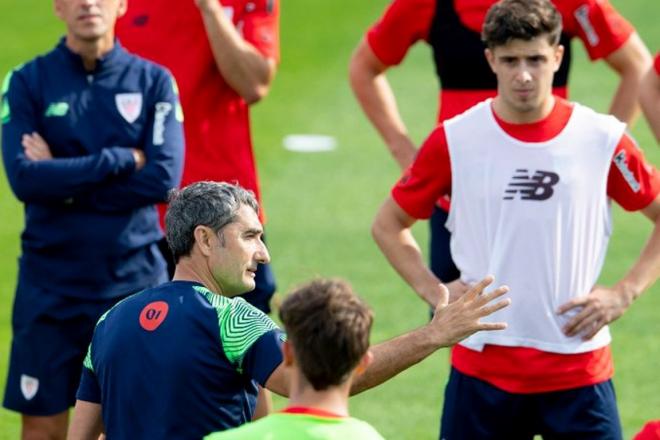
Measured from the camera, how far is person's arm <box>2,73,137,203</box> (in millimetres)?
7012

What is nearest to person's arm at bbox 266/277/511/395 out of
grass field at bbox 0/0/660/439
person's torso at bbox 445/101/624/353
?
person's torso at bbox 445/101/624/353

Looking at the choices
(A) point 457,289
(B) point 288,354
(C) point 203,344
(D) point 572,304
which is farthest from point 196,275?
(D) point 572,304

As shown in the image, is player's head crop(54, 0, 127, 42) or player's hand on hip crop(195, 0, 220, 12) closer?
player's head crop(54, 0, 127, 42)

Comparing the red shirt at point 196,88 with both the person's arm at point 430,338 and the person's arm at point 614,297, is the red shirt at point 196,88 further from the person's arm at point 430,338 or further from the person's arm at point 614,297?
the person's arm at point 430,338

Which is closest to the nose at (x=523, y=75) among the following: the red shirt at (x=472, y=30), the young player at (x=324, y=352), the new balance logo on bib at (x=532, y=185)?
the new balance logo on bib at (x=532, y=185)

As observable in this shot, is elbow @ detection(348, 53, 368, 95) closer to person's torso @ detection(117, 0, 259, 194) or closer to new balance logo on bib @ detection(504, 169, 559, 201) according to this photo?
person's torso @ detection(117, 0, 259, 194)

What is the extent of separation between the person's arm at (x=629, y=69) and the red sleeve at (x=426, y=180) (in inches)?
60.7

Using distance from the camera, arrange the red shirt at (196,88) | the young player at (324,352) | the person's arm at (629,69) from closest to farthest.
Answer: the young player at (324,352)
the person's arm at (629,69)
the red shirt at (196,88)

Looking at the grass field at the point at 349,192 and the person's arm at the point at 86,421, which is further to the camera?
the grass field at the point at 349,192

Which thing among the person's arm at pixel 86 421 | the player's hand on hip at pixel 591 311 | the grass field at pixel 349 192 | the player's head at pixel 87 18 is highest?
the player's head at pixel 87 18

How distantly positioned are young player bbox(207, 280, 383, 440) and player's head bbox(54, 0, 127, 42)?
10.7ft

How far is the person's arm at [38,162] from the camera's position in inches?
276

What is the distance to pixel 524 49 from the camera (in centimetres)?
627

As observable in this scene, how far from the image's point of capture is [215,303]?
5.06m
